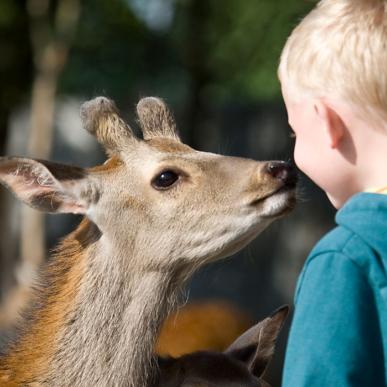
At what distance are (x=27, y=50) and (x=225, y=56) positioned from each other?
259cm

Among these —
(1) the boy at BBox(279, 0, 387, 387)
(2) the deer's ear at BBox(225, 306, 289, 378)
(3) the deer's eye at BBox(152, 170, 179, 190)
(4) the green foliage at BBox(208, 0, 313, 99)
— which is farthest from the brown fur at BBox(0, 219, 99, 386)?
(4) the green foliage at BBox(208, 0, 313, 99)

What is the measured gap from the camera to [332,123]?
247 centimetres

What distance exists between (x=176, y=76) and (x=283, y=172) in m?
10.4

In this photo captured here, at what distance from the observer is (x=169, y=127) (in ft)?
12.5

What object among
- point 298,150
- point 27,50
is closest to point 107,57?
point 27,50

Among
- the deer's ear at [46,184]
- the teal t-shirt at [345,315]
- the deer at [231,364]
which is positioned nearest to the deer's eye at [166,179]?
the deer's ear at [46,184]

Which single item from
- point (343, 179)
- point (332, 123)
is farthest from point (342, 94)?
point (343, 179)

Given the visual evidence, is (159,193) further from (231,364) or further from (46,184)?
(231,364)

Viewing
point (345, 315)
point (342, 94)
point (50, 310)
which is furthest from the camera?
point (50, 310)

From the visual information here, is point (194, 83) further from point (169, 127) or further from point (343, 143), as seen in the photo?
point (343, 143)

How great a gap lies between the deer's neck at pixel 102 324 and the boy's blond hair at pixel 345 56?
3.49 ft

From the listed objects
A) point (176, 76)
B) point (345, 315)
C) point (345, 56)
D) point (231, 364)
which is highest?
point (345, 56)

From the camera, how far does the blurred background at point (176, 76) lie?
11594 mm

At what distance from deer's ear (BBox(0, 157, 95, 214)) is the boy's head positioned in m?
1.16
